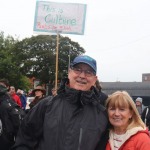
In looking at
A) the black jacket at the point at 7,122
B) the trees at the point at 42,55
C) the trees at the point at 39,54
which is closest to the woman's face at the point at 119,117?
the black jacket at the point at 7,122

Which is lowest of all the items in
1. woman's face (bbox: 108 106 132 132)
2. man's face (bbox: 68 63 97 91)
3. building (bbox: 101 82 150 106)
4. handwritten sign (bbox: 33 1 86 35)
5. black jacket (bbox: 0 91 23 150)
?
building (bbox: 101 82 150 106)

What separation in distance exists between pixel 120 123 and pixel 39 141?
2.20ft

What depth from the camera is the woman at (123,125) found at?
285 centimetres

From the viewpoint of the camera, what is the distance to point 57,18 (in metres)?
13.4

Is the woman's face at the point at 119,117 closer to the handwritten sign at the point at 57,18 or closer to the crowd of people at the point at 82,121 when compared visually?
the crowd of people at the point at 82,121

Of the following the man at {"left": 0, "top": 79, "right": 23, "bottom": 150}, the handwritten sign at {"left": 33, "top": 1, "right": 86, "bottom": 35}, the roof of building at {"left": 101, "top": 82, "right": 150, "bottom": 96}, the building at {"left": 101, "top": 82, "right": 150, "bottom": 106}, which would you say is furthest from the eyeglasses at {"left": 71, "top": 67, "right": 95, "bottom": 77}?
the roof of building at {"left": 101, "top": 82, "right": 150, "bottom": 96}

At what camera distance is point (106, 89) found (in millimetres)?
18250

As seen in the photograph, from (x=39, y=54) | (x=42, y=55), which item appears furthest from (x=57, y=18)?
(x=39, y=54)

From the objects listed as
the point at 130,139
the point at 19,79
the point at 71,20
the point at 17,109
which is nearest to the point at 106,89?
the point at 71,20

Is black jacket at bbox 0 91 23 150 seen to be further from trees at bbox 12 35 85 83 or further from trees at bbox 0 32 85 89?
trees at bbox 12 35 85 83

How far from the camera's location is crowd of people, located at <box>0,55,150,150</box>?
9.01 feet

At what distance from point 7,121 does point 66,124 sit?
47.8 inches

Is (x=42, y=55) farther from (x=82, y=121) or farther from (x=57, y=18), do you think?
(x=82, y=121)

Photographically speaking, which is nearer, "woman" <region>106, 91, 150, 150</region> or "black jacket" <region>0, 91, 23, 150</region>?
"woman" <region>106, 91, 150, 150</region>
